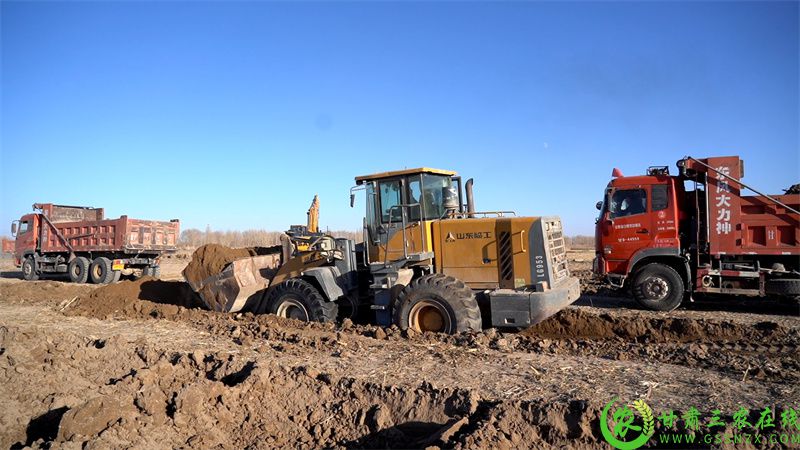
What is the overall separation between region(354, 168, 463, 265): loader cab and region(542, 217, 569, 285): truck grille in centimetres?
152

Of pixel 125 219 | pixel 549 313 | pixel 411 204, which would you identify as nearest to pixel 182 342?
pixel 411 204

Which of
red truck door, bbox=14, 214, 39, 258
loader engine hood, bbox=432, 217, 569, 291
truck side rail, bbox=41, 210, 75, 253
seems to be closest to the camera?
loader engine hood, bbox=432, 217, 569, 291

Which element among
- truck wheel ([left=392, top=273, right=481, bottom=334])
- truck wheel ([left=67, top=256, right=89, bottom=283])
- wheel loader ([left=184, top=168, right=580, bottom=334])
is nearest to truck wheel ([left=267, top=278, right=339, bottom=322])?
wheel loader ([left=184, top=168, right=580, bottom=334])

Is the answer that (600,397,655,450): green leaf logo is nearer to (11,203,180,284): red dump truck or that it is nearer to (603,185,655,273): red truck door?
(603,185,655,273): red truck door

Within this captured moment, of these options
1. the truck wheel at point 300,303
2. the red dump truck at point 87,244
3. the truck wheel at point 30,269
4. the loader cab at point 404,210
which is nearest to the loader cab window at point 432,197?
the loader cab at point 404,210

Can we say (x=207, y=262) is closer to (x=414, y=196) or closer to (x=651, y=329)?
(x=414, y=196)

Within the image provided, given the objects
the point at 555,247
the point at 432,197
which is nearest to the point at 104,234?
the point at 432,197

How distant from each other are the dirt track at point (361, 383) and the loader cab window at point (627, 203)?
3.21 m

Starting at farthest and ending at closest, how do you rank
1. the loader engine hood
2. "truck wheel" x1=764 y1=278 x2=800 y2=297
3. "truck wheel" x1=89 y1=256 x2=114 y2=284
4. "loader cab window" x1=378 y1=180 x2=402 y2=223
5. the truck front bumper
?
1. "truck wheel" x1=89 y1=256 x2=114 y2=284
2. "truck wheel" x1=764 y1=278 x2=800 y2=297
3. "loader cab window" x1=378 y1=180 x2=402 y2=223
4. the loader engine hood
5. the truck front bumper

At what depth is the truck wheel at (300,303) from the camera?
355 inches

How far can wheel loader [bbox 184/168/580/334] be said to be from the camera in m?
7.83

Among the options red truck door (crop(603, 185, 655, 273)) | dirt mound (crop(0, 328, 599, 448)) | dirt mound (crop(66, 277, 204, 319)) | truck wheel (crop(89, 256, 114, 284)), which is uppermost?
red truck door (crop(603, 185, 655, 273))

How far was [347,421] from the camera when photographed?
4.84 meters

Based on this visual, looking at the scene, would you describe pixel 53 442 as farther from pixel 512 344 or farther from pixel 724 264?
pixel 724 264
